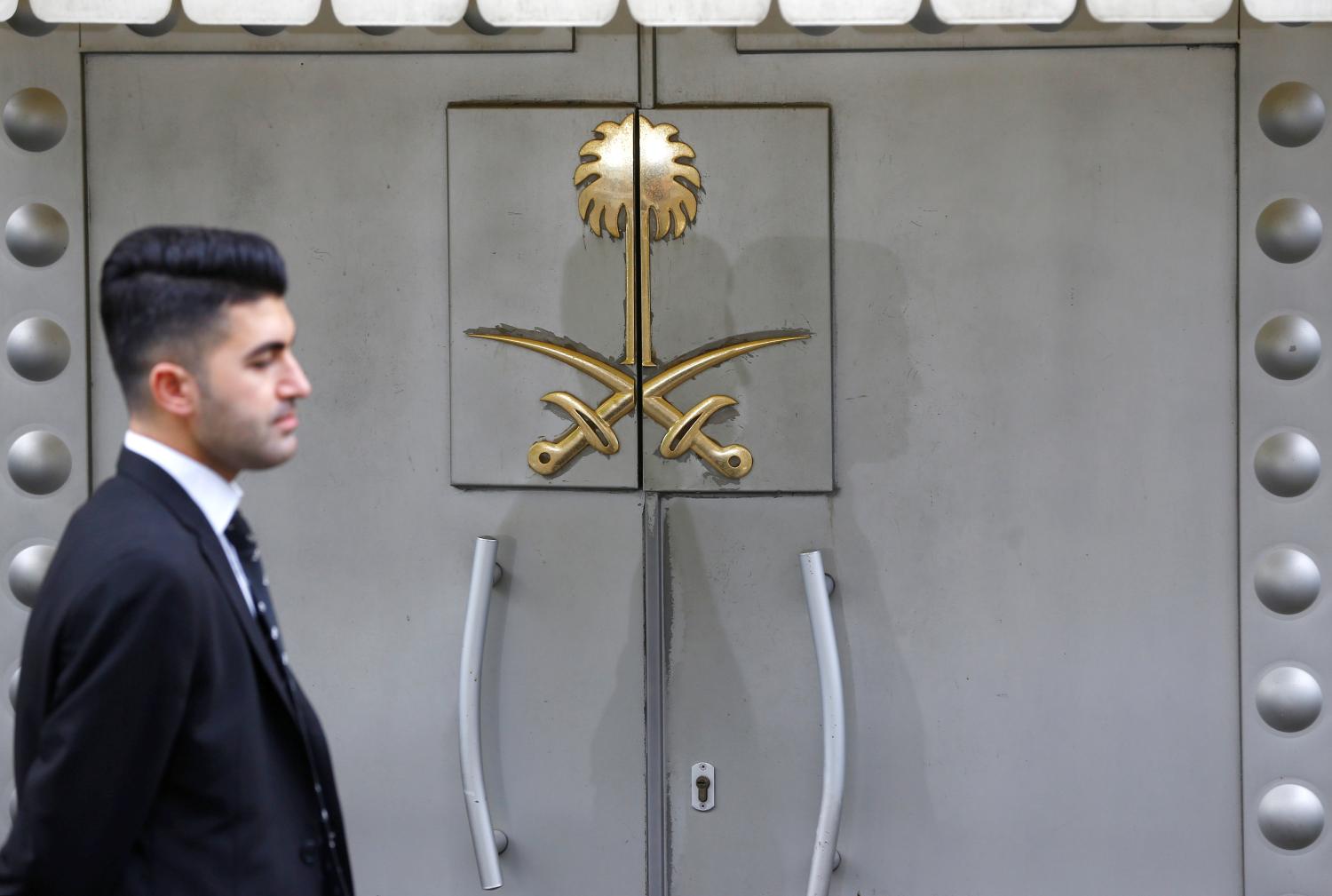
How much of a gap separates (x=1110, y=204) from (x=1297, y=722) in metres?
0.82

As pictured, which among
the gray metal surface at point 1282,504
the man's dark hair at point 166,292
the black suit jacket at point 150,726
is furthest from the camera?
the gray metal surface at point 1282,504

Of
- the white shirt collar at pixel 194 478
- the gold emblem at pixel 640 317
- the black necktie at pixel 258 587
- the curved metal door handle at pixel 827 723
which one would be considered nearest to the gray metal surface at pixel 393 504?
the gold emblem at pixel 640 317

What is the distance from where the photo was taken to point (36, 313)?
2.24m

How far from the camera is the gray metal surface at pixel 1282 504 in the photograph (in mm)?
2121

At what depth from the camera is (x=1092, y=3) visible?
74.5 inches

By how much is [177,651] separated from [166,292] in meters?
Result: 0.32

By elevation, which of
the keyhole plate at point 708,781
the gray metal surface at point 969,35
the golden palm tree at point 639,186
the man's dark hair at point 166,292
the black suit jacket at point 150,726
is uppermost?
the gray metal surface at point 969,35

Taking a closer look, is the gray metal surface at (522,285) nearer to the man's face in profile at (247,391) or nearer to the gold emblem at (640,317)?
the gold emblem at (640,317)

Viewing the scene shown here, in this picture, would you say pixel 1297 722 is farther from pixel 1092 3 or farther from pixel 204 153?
pixel 204 153

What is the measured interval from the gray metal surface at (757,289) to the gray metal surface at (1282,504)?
2.05 feet

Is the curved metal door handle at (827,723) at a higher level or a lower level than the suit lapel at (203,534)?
lower

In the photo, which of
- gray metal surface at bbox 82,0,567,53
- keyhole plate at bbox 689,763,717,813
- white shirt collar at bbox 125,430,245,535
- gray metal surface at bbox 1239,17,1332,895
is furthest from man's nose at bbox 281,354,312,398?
gray metal surface at bbox 1239,17,1332,895

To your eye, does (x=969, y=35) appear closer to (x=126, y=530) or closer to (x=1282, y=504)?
(x=1282, y=504)

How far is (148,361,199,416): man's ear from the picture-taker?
4.24 feet
